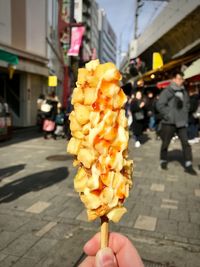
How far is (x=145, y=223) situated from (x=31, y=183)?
9.44 ft

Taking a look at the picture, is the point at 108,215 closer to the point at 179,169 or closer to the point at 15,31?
the point at 179,169

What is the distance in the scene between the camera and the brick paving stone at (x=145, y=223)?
15.7 feet

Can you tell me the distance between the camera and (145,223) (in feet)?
16.2

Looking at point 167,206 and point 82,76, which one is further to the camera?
point 167,206

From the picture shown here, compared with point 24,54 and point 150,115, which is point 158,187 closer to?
point 150,115

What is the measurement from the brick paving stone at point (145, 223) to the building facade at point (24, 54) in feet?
44.0

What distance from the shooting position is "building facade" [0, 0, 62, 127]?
1792 cm

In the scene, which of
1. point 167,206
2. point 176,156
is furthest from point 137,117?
point 167,206

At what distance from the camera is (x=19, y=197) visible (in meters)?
6.09

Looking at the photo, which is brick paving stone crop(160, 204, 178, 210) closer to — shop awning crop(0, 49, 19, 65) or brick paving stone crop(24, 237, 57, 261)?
brick paving stone crop(24, 237, 57, 261)

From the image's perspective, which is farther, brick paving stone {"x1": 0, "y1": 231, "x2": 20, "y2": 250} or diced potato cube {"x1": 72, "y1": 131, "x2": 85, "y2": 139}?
brick paving stone {"x1": 0, "y1": 231, "x2": 20, "y2": 250}

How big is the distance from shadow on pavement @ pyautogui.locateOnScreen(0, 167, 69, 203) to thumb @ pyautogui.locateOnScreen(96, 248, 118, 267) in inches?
167

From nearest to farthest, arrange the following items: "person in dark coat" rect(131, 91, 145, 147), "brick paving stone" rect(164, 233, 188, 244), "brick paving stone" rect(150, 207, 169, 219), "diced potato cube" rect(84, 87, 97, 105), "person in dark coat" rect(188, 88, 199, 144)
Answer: "diced potato cube" rect(84, 87, 97, 105), "brick paving stone" rect(164, 233, 188, 244), "brick paving stone" rect(150, 207, 169, 219), "person in dark coat" rect(131, 91, 145, 147), "person in dark coat" rect(188, 88, 199, 144)

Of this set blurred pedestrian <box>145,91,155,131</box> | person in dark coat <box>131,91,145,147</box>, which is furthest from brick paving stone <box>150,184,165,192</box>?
blurred pedestrian <box>145,91,155,131</box>
